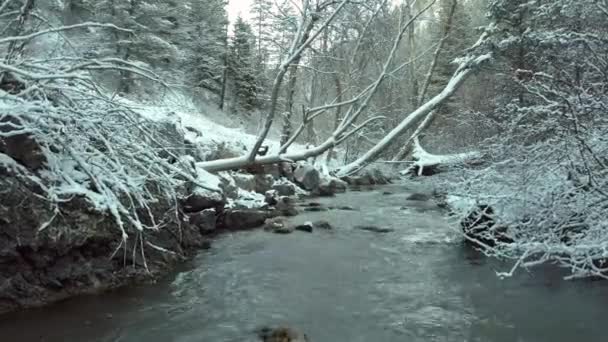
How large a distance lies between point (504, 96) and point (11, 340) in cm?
1335

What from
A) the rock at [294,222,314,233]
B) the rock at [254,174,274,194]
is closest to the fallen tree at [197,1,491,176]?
the rock at [294,222,314,233]

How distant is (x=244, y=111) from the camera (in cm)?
3081

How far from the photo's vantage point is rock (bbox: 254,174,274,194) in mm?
14424

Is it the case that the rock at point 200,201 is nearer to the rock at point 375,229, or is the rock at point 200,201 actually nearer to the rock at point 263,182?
the rock at point 375,229

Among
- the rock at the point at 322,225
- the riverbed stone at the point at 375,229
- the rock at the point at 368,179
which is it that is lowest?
the riverbed stone at the point at 375,229

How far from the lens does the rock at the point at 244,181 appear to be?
1352 cm

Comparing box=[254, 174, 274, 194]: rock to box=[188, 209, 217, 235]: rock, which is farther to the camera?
box=[254, 174, 274, 194]: rock

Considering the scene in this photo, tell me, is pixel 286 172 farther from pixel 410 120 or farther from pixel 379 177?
pixel 410 120

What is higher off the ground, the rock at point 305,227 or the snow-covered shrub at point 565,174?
the snow-covered shrub at point 565,174

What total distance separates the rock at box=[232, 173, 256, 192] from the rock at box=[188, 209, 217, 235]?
3.92 m

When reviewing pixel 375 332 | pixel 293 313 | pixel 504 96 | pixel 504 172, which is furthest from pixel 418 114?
pixel 504 96

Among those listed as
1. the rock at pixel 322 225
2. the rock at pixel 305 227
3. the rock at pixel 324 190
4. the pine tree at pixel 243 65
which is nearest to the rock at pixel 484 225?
the rock at pixel 322 225

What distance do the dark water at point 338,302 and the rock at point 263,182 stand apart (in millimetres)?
5592

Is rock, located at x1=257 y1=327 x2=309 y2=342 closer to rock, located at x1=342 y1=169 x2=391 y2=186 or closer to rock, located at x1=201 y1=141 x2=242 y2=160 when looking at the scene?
rock, located at x1=201 y1=141 x2=242 y2=160
